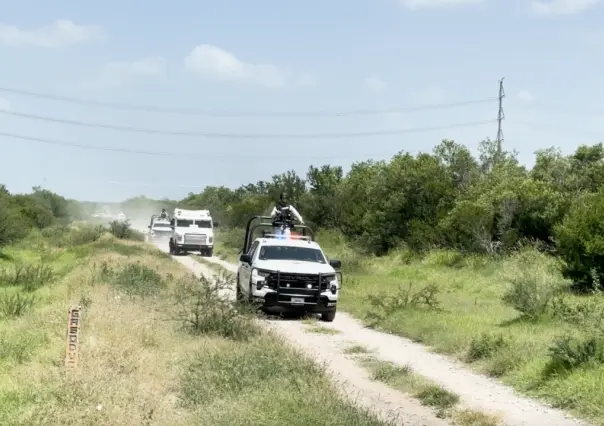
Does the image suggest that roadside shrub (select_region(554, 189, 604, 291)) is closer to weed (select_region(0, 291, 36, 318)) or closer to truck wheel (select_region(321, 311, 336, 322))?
truck wheel (select_region(321, 311, 336, 322))

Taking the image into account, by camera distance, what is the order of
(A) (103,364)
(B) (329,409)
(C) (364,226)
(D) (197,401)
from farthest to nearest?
(C) (364,226)
(A) (103,364)
(D) (197,401)
(B) (329,409)

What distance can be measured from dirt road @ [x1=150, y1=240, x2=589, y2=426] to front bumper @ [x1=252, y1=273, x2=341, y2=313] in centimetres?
65

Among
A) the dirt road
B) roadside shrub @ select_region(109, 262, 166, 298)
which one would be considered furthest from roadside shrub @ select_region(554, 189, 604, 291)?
roadside shrub @ select_region(109, 262, 166, 298)

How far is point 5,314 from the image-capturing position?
1524 cm

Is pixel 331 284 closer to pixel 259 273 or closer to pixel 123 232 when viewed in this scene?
pixel 259 273

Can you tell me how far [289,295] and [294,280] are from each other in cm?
35

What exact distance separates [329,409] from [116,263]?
18.0 metres

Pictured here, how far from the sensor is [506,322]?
14211mm

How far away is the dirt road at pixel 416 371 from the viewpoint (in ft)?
27.2

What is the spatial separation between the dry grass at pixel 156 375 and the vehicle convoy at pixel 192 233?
28127 millimetres

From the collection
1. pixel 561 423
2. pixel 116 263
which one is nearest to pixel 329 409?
pixel 561 423

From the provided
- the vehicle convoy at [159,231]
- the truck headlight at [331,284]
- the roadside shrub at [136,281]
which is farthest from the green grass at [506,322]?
the vehicle convoy at [159,231]

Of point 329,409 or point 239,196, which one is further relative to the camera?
point 239,196

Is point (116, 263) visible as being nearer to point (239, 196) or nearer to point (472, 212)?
point (472, 212)
